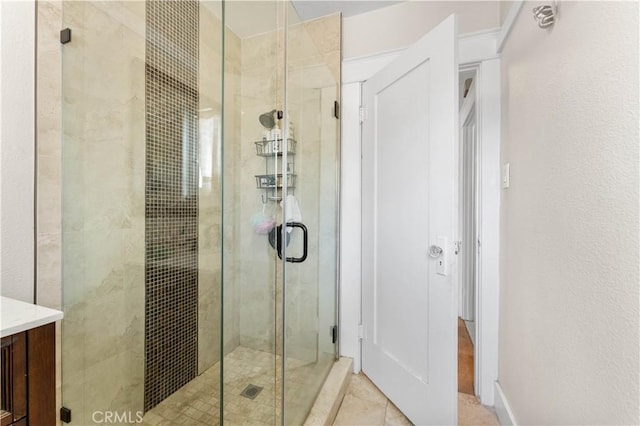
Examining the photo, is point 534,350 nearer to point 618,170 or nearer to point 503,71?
point 618,170

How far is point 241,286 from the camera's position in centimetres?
138

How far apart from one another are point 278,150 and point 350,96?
94cm

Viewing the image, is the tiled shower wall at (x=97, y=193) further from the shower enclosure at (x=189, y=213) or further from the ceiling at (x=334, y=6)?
the ceiling at (x=334, y=6)

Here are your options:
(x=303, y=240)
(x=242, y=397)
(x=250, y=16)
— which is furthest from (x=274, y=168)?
(x=242, y=397)

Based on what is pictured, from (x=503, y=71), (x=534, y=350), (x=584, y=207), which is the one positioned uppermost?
(x=503, y=71)

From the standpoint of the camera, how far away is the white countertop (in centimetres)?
62

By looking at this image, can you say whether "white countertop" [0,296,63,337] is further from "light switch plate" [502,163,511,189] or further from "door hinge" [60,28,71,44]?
"light switch plate" [502,163,511,189]

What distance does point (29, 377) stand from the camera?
65 centimetres

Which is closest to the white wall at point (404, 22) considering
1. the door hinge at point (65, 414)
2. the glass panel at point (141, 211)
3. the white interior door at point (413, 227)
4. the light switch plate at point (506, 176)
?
the white interior door at point (413, 227)

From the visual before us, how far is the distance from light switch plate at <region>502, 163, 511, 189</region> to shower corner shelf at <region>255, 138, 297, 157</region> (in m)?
1.12

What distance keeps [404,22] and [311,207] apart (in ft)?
4.53

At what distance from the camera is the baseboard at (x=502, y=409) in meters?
1.31

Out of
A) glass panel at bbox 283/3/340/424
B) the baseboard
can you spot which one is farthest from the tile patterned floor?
glass panel at bbox 283/3/340/424

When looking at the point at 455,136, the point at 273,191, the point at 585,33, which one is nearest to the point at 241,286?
the point at 273,191
